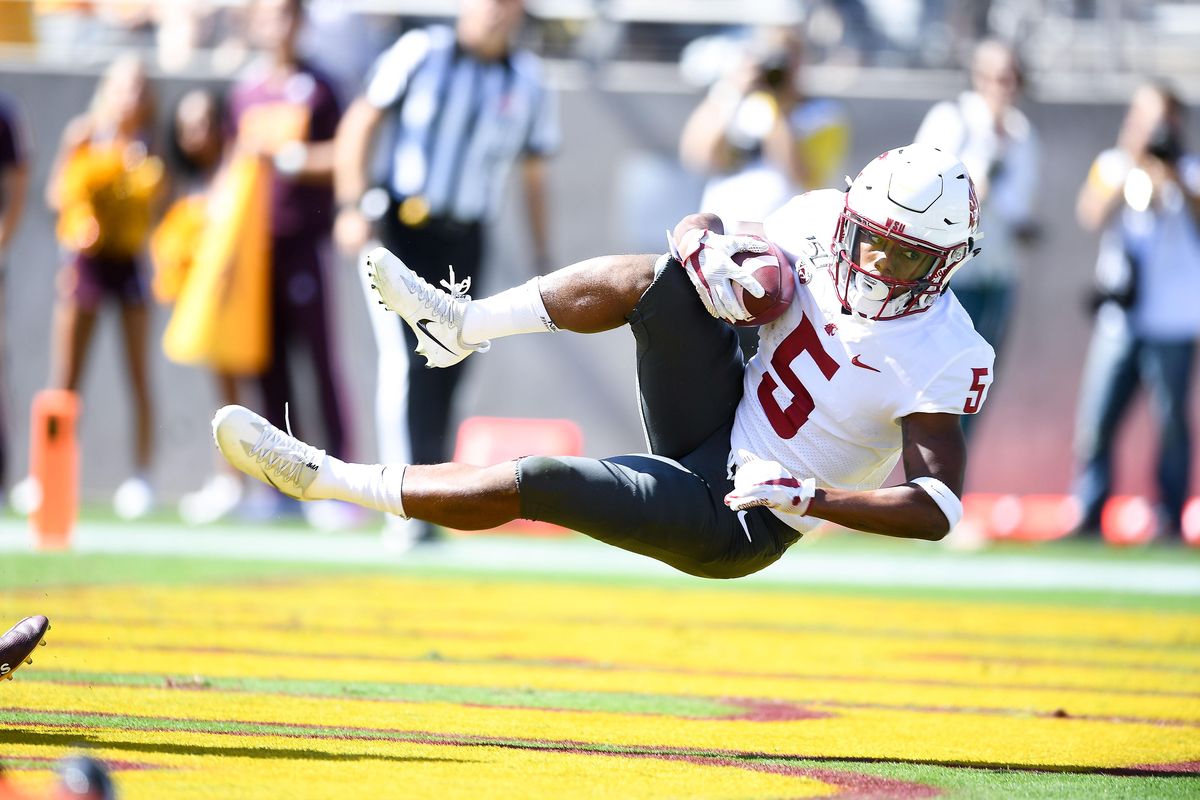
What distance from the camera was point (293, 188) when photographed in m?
9.54

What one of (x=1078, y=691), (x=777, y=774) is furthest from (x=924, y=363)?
(x=1078, y=691)

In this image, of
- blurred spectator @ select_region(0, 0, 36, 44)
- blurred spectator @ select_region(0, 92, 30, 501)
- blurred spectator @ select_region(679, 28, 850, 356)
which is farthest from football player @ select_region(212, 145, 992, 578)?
blurred spectator @ select_region(0, 0, 36, 44)

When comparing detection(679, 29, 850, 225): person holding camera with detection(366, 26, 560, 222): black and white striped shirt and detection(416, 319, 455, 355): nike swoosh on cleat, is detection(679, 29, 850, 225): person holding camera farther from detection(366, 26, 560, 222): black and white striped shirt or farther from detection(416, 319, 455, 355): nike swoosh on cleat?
detection(416, 319, 455, 355): nike swoosh on cleat

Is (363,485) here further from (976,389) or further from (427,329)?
(976,389)

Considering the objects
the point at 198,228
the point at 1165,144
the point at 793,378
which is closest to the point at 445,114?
the point at 198,228

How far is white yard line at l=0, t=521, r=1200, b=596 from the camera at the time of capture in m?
7.75

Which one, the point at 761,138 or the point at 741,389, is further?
the point at 761,138

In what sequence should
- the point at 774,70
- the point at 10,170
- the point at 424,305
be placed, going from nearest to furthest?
the point at 424,305 < the point at 774,70 < the point at 10,170

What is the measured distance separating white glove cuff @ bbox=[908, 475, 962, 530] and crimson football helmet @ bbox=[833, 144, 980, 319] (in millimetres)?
483

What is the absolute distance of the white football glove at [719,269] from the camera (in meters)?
4.14

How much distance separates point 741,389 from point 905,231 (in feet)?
2.10

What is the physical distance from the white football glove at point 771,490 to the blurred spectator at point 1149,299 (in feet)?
19.0

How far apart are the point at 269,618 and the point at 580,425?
4.81m

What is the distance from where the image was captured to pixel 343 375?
34.5ft
